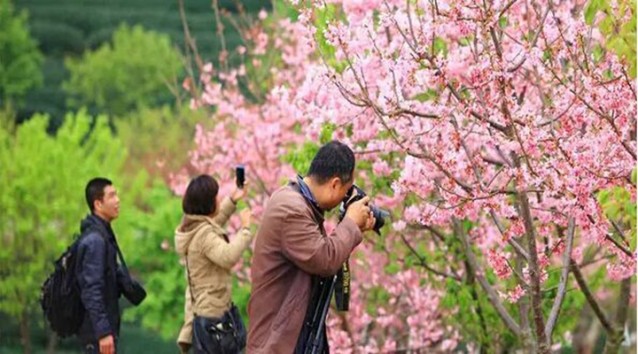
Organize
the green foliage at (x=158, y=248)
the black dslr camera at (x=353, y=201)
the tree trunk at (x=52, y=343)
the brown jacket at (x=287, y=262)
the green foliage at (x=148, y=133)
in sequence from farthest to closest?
1. the green foliage at (x=148, y=133)
2. the green foliage at (x=158, y=248)
3. the tree trunk at (x=52, y=343)
4. the black dslr camera at (x=353, y=201)
5. the brown jacket at (x=287, y=262)

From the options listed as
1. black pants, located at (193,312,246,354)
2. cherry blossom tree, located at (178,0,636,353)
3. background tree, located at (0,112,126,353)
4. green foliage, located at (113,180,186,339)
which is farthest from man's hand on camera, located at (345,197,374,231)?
green foliage, located at (113,180,186,339)

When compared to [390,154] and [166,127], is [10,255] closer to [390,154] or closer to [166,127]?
[390,154]

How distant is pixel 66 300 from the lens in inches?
345

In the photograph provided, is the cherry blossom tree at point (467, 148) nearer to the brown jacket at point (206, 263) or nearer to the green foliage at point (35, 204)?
the brown jacket at point (206, 263)

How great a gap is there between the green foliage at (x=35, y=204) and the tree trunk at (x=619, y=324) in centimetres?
1985

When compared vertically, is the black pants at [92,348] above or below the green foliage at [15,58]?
below

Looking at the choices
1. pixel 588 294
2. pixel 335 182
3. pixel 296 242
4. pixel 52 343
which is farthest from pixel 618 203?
pixel 52 343

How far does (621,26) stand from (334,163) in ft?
4.59

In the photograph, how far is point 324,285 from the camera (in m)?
6.52

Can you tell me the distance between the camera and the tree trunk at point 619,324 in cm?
941

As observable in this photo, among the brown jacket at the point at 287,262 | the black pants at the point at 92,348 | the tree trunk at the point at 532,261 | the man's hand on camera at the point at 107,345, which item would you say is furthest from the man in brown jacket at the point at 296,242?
the black pants at the point at 92,348

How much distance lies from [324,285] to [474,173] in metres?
1.20

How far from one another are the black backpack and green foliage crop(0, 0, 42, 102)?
44.1m

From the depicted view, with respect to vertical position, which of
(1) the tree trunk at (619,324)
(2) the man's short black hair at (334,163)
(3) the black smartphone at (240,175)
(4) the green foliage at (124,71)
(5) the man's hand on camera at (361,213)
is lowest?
(1) the tree trunk at (619,324)
